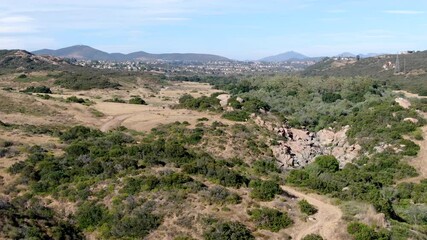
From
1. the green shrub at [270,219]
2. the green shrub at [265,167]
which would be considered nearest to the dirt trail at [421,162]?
the green shrub at [265,167]

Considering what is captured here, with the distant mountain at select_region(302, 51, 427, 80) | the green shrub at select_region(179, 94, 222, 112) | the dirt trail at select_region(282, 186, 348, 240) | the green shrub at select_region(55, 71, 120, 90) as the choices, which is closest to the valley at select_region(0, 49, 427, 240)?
the dirt trail at select_region(282, 186, 348, 240)

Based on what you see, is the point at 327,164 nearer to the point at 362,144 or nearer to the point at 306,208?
the point at 362,144

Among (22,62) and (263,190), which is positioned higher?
(22,62)

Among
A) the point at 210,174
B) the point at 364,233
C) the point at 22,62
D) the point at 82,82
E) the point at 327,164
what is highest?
the point at 22,62

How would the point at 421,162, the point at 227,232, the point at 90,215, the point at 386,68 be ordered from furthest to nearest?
the point at 386,68 → the point at 421,162 → the point at 90,215 → the point at 227,232

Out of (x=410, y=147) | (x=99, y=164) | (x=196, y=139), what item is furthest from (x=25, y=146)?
(x=410, y=147)

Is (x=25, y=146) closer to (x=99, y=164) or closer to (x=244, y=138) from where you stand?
(x=99, y=164)

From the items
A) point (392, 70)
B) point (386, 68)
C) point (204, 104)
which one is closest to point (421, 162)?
point (204, 104)

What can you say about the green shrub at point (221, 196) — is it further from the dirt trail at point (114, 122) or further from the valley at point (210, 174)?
the dirt trail at point (114, 122)
